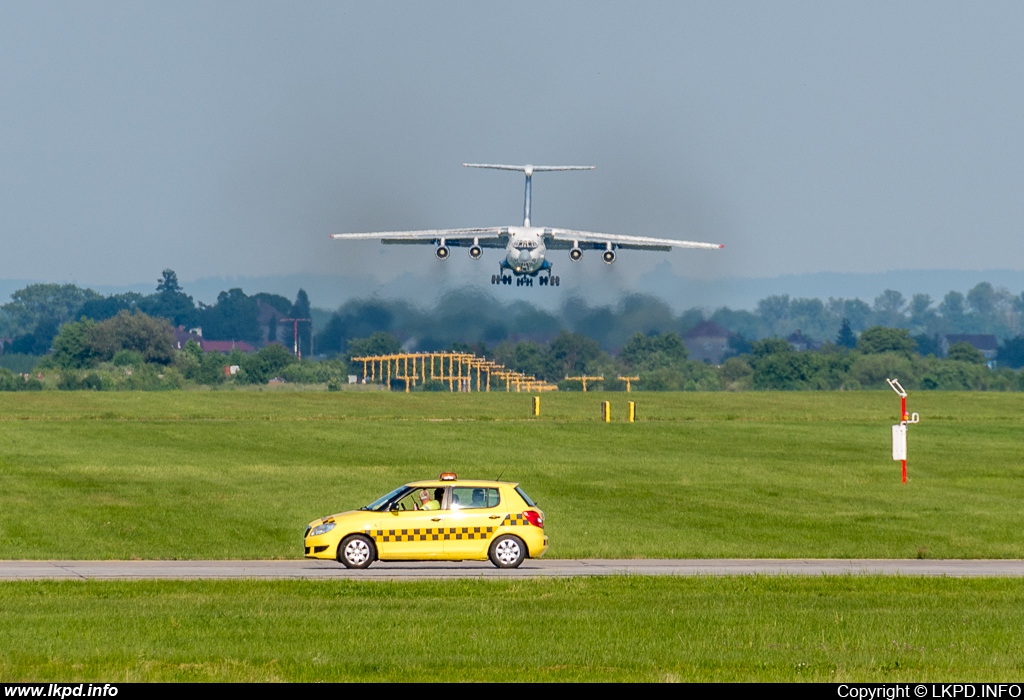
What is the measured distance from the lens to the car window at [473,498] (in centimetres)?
2998

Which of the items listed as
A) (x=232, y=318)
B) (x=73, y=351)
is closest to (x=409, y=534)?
(x=73, y=351)

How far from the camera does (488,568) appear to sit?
99.3 feet

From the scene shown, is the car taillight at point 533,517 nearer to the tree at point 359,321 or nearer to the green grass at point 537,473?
the green grass at point 537,473

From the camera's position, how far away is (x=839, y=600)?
79.8 feet

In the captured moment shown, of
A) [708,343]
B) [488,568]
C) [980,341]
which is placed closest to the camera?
[488,568]

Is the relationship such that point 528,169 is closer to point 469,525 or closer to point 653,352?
point 653,352

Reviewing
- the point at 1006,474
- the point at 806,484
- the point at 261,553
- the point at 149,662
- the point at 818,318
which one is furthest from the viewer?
the point at 818,318

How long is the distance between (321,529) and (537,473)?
70.0ft

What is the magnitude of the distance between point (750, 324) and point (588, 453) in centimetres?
6536

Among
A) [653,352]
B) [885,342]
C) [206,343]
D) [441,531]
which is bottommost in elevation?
[441,531]

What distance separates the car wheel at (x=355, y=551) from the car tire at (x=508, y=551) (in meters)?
2.44

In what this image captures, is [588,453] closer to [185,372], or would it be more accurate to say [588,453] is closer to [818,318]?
[185,372]

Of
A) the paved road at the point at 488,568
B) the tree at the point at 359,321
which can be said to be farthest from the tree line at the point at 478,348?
the paved road at the point at 488,568

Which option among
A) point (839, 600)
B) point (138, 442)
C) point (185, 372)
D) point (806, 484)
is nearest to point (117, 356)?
point (185, 372)
